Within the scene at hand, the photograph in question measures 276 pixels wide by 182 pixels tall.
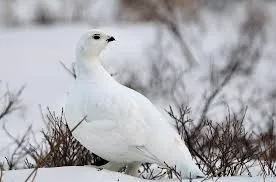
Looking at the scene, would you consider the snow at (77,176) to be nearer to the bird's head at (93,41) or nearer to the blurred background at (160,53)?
the bird's head at (93,41)

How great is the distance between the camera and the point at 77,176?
12.9ft

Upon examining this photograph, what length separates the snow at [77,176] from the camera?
12.7 ft

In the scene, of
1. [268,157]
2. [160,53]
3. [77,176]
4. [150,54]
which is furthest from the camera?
[150,54]

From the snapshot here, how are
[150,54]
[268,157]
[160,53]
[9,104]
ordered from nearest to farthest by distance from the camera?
1. [268,157]
2. [9,104]
3. [160,53]
4. [150,54]

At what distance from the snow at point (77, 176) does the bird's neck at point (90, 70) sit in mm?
508

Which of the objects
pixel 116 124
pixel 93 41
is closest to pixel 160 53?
pixel 93 41

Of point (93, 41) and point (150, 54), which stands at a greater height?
point (150, 54)

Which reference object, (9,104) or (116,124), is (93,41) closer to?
(116,124)

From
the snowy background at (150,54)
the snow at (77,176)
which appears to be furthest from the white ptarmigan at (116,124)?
the snowy background at (150,54)

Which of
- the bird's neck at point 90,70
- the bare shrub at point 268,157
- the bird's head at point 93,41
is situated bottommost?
the bare shrub at point 268,157

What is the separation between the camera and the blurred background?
1179 centimetres

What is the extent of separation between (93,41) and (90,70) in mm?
160

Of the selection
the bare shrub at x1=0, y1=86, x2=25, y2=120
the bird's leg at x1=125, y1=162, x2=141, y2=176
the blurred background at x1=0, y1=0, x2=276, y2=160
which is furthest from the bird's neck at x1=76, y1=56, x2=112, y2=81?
the blurred background at x1=0, y1=0, x2=276, y2=160

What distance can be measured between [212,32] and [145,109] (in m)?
16.3
